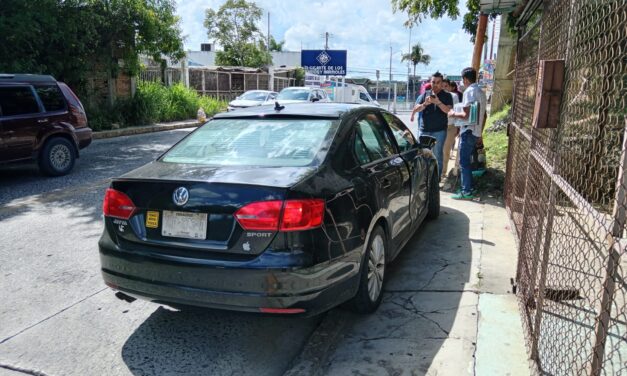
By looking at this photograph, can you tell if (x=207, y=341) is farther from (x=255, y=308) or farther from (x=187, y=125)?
(x=187, y=125)

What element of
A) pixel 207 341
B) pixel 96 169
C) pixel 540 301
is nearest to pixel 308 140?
pixel 207 341

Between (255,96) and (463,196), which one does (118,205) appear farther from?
(255,96)

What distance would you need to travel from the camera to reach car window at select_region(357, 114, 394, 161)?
4250 millimetres

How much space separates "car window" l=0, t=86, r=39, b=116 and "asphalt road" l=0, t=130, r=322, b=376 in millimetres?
3747

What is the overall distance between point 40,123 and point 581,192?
8860mm

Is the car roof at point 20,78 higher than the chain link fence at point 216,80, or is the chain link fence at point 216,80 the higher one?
the chain link fence at point 216,80

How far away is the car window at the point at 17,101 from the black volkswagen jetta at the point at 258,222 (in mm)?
5911

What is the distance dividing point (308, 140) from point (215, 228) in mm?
1078

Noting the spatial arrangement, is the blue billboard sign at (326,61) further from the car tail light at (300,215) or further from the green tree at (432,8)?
the car tail light at (300,215)

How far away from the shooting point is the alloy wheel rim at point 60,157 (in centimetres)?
908

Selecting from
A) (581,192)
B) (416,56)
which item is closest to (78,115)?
(581,192)

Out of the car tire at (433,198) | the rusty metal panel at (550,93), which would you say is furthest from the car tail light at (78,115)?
the rusty metal panel at (550,93)

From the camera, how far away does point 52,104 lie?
9219 mm

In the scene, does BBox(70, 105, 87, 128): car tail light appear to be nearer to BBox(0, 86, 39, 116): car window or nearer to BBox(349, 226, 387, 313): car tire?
BBox(0, 86, 39, 116): car window
